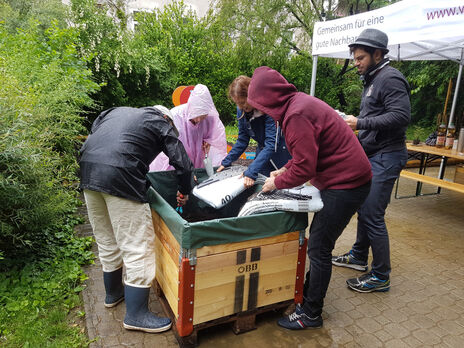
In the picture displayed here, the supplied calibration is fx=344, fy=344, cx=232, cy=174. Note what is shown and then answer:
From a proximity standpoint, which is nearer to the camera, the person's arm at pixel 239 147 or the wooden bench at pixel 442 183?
the person's arm at pixel 239 147

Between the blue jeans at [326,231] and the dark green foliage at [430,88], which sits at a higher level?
the dark green foliage at [430,88]

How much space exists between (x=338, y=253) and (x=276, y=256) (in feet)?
5.48

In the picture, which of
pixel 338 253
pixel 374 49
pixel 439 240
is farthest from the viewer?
pixel 439 240

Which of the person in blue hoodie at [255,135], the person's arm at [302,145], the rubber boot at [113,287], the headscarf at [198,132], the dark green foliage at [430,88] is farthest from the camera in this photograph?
the dark green foliage at [430,88]

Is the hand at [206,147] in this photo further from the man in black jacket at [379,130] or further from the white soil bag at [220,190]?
the man in black jacket at [379,130]

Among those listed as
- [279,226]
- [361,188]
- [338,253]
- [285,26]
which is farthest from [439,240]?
[285,26]

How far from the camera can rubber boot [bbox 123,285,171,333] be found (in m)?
2.35

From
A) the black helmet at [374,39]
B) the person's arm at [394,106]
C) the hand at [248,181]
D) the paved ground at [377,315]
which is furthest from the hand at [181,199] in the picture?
the black helmet at [374,39]

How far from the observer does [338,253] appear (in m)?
3.73

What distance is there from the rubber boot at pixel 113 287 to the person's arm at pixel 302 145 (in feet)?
5.17

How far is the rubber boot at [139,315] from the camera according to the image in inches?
92.5

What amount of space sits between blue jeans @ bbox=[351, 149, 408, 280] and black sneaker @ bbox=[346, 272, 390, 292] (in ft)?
0.19

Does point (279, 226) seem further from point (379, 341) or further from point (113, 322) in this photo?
point (113, 322)

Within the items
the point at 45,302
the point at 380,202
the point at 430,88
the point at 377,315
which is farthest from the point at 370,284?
the point at 430,88
